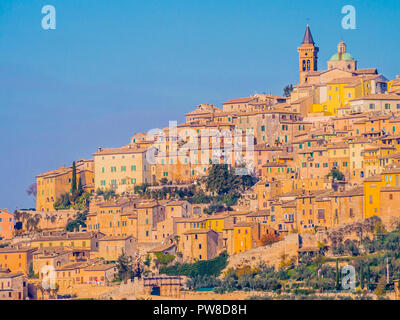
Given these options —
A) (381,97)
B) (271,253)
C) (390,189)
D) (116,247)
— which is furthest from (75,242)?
(381,97)

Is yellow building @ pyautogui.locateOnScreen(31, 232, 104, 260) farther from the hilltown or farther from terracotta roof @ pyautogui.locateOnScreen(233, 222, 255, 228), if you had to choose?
terracotta roof @ pyautogui.locateOnScreen(233, 222, 255, 228)

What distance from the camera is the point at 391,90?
237ft

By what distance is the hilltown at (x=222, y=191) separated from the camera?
190 feet

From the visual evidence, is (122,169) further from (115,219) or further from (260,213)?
(260,213)

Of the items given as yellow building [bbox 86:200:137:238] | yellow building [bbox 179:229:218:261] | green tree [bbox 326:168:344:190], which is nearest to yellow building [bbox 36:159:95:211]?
yellow building [bbox 86:200:137:238]

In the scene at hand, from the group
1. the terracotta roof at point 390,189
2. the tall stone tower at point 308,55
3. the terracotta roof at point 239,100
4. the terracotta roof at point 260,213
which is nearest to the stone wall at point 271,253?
the terracotta roof at point 260,213

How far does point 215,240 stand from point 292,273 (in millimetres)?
5157

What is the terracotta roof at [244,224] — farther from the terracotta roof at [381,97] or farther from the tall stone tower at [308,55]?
the tall stone tower at [308,55]

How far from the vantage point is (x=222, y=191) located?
211 ft

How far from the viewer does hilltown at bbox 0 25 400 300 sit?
57812mm
